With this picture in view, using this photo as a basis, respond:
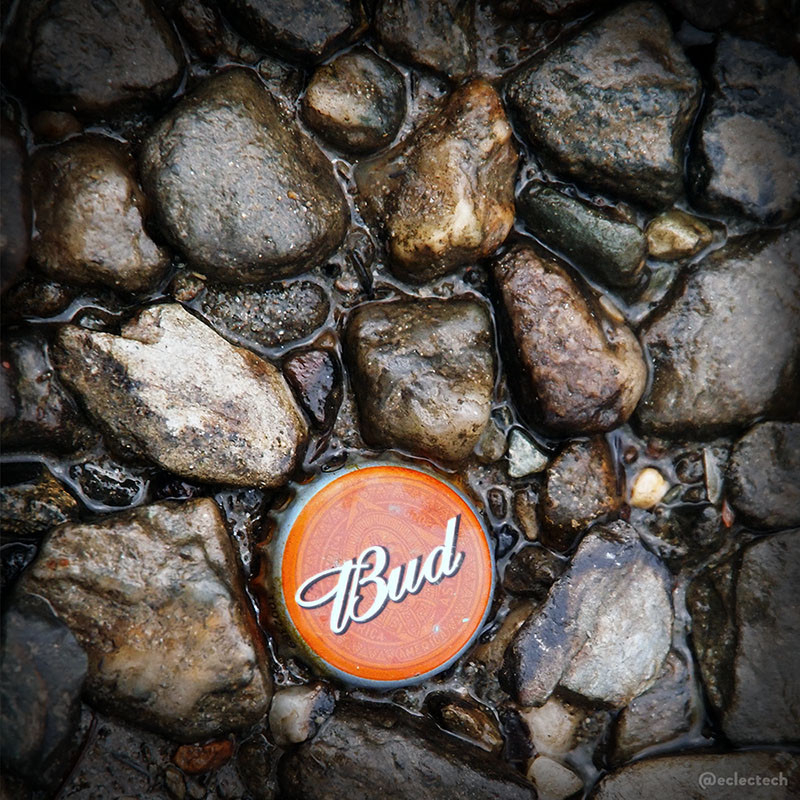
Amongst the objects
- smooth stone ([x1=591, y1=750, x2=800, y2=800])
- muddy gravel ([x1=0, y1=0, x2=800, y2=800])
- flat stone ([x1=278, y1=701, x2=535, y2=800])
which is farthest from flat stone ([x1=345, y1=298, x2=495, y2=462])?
smooth stone ([x1=591, y1=750, x2=800, y2=800])

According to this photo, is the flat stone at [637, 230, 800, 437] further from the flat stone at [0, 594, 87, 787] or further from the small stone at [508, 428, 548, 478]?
the flat stone at [0, 594, 87, 787]

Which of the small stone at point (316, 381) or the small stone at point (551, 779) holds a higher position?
the small stone at point (316, 381)

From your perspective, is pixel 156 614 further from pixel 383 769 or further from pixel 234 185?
pixel 234 185

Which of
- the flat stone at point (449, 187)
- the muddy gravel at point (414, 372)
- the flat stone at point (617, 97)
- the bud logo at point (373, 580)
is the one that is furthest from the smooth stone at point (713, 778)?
the flat stone at point (617, 97)

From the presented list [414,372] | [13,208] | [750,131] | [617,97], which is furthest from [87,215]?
[750,131]

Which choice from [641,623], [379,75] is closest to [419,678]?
[641,623]

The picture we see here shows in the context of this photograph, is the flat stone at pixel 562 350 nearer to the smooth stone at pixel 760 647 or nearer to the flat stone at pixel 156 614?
the smooth stone at pixel 760 647
